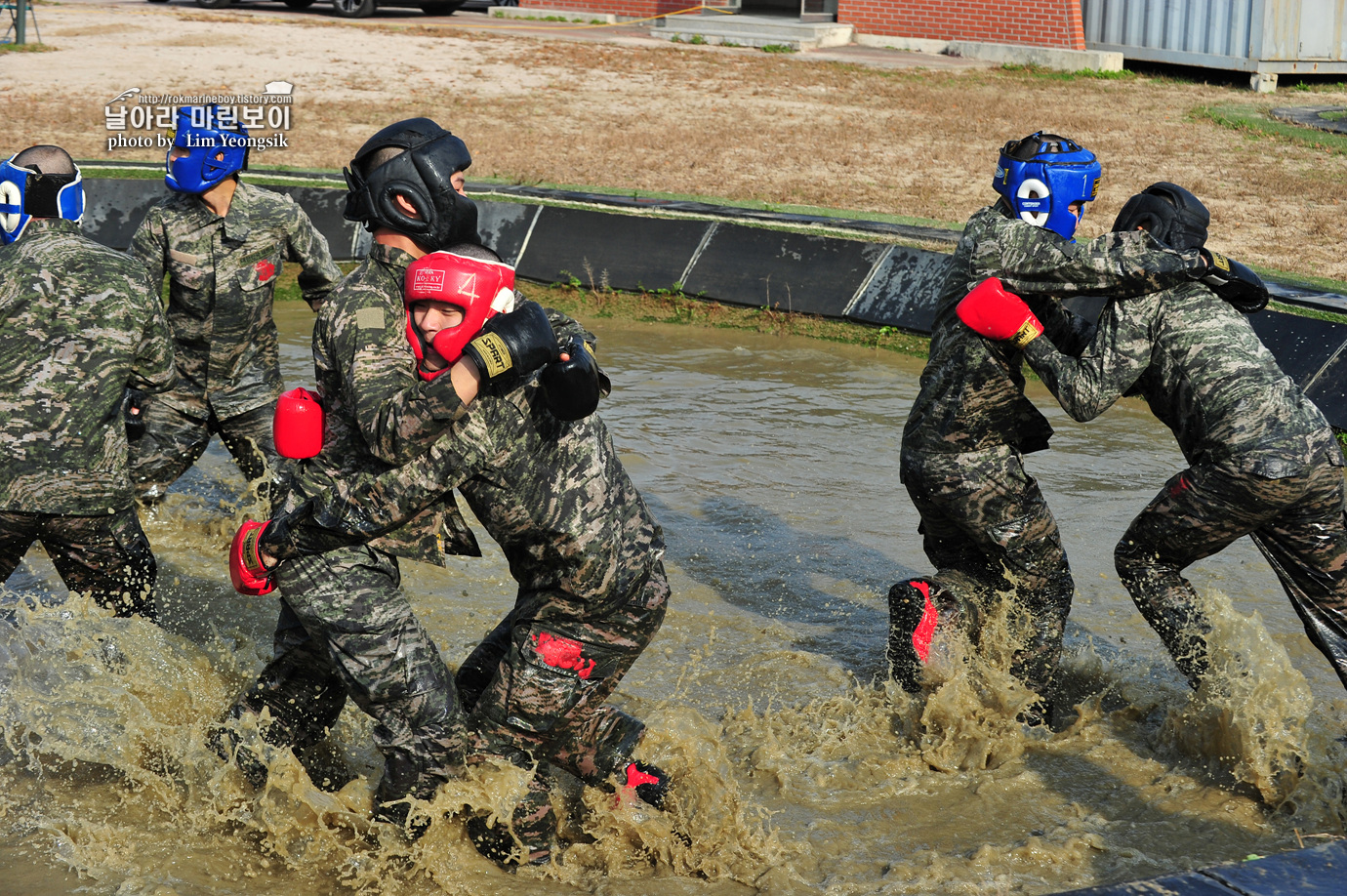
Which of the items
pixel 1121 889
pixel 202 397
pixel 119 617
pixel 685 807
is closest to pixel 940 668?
pixel 685 807

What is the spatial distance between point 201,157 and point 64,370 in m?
1.83

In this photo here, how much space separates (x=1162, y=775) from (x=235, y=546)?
2891 millimetres

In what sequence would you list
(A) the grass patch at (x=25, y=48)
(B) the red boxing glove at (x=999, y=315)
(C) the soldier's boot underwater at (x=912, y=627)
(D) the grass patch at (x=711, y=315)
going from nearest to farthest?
(B) the red boxing glove at (x=999, y=315), (C) the soldier's boot underwater at (x=912, y=627), (D) the grass patch at (x=711, y=315), (A) the grass patch at (x=25, y=48)

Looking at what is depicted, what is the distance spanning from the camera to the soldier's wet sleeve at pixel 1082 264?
3.98m

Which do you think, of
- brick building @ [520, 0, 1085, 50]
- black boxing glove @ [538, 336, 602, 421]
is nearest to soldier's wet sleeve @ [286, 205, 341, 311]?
black boxing glove @ [538, 336, 602, 421]

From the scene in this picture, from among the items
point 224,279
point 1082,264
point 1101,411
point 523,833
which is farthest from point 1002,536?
point 224,279

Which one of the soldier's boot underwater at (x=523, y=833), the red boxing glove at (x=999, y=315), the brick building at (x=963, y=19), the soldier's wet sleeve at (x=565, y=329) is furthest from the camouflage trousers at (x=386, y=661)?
the brick building at (x=963, y=19)

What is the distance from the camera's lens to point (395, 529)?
3.36m

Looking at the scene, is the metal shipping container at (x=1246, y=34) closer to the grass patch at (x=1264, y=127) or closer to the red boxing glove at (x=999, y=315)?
the grass patch at (x=1264, y=127)

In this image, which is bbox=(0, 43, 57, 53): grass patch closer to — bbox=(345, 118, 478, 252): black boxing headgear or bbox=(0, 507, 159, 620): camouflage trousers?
bbox=(0, 507, 159, 620): camouflage trousers

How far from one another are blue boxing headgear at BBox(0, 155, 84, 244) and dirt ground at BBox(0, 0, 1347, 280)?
28.7 ft

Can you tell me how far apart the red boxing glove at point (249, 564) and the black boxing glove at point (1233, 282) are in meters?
2.83

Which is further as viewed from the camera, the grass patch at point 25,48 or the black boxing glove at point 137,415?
the grass patch at point 25,48

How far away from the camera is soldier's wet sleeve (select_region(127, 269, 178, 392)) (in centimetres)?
441
